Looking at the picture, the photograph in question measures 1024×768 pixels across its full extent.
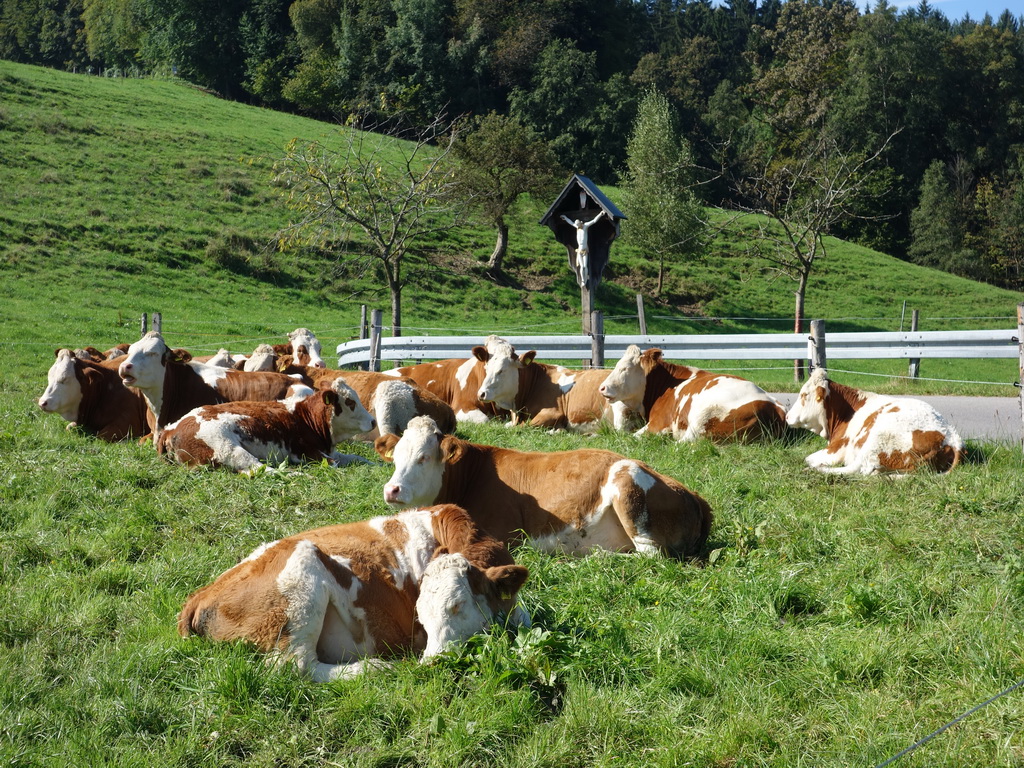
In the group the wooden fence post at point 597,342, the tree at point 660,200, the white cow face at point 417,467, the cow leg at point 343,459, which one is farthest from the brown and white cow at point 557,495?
the tree at point 660,200

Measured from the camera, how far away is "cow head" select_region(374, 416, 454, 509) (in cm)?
613

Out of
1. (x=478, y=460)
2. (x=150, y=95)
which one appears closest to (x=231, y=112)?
(x=150, y=95)

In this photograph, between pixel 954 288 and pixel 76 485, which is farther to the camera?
pixel 954 288

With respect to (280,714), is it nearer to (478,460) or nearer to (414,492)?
(414,492)

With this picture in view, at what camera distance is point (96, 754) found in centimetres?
380

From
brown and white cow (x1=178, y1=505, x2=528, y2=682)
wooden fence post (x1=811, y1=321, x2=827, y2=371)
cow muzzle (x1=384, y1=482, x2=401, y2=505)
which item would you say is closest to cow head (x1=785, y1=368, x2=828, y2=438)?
wooden fence post (x1=811, y1=321, x2=827, y2=371)

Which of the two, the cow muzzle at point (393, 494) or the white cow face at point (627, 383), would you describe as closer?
the cow muzzle at point (393, 494)

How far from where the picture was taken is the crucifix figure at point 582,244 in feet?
54.7

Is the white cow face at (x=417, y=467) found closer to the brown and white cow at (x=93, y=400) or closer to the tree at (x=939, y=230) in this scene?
the brown and white cow at (x=93, y=400)

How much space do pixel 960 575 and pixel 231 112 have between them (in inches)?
2081

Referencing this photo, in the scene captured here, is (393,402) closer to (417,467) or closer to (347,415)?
(347,415)

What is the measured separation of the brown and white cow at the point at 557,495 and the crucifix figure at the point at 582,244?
33.2ft

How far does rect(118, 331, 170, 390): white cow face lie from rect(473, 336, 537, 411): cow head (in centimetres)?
396

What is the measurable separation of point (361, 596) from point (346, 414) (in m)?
5.08
